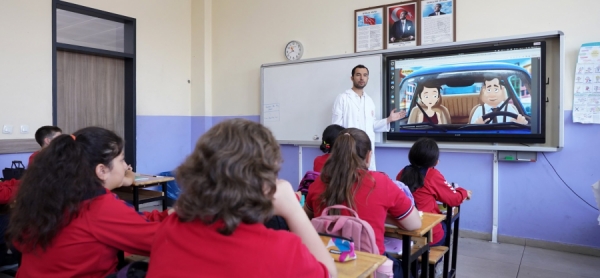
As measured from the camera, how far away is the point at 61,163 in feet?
4.25

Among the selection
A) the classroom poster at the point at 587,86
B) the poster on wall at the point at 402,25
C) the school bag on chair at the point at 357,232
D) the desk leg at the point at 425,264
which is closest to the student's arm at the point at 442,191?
the desk leg at the point at 425,264

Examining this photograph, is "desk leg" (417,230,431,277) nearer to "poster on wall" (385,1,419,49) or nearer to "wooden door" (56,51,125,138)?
"poster on wall" (385,1,419,49)

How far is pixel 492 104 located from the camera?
148 inches

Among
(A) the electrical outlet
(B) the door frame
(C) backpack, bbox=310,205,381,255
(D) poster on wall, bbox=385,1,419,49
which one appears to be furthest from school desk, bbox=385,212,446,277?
(B) the door frame

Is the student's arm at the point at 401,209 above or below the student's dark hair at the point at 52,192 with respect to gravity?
below

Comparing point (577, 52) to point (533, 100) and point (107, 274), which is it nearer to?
point (533, 100)

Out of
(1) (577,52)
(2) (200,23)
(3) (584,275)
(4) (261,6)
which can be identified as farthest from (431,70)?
(2) (200,23)

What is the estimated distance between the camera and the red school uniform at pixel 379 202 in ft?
5.88

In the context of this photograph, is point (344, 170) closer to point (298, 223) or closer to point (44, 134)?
point (298, 223)

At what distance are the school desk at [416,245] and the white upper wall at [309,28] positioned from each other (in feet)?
7.41

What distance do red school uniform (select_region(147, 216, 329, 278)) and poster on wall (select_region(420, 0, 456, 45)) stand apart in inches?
141

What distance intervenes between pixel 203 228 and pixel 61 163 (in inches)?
25.4

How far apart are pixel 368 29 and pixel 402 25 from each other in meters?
0.38

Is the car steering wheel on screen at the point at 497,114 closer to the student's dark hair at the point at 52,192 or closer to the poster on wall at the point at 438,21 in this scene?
the poster on wall at the point at 438,21
